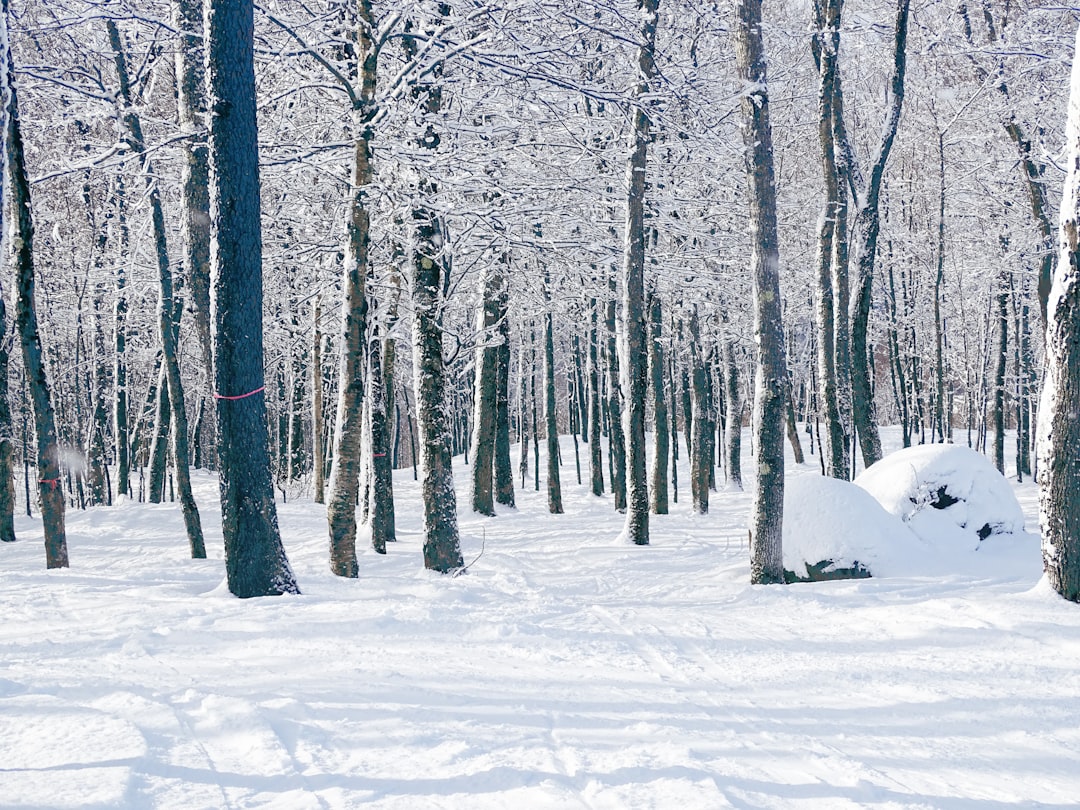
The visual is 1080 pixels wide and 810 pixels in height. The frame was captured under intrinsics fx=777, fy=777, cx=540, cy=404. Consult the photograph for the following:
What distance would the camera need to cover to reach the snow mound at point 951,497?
1044 centimetres

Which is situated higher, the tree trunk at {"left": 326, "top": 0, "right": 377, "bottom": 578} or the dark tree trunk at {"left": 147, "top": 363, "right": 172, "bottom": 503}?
the tree trunk at {"left": 326, "top": 0, "right": 377, "bottom": 578}

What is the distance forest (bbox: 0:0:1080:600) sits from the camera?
285 inches

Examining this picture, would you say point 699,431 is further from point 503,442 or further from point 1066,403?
point 1066,403


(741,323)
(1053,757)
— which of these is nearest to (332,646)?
(1053,757)

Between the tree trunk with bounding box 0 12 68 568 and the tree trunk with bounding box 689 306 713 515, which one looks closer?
the tree trunk with bounding box 0 12 68 568

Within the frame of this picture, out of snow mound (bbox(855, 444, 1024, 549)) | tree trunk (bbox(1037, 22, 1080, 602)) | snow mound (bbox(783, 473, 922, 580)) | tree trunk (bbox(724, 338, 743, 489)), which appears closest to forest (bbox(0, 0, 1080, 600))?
tree trunk (bbox(1037, 22, 1080, 602))

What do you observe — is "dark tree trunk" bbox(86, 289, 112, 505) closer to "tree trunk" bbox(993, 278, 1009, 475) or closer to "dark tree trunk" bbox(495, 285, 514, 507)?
"dark tree trunk" bbox(495, 285, 514, 507)

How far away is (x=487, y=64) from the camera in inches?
335

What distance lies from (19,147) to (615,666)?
10.9 meters

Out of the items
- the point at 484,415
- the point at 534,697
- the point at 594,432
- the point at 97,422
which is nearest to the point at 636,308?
the point at 484,415

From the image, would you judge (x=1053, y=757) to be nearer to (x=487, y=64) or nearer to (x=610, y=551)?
(x=487, y=64)

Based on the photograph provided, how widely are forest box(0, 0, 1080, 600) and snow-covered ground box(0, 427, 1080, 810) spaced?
54.3 inches

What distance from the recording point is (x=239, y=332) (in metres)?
7.08

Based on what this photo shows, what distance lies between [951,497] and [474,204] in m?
7.69
